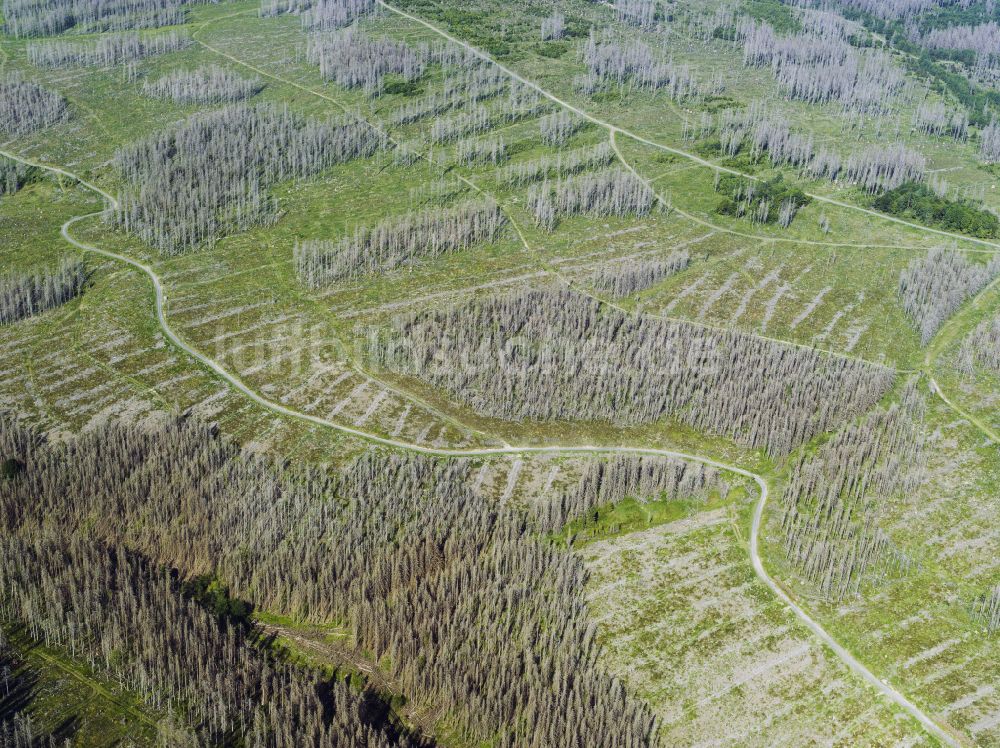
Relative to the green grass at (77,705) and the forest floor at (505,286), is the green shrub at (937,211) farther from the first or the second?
the green grass at (77,705)

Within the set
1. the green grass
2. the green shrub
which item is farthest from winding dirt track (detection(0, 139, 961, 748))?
the green shrub

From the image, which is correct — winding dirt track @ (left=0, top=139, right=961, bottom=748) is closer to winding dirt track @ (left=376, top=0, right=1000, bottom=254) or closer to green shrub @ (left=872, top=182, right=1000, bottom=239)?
winding dirt track @ (left=376, top=0, right=1000, bottom=254)

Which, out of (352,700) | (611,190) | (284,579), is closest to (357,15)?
(611,190)

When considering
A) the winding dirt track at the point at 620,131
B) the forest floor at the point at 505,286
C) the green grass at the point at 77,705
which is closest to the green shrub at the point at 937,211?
the winding dirt track at the point at 620,131

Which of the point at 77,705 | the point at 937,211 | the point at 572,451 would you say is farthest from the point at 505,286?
the point at 77,705

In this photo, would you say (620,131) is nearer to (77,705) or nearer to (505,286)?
(505,286)

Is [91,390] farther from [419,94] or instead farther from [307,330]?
[419,94]

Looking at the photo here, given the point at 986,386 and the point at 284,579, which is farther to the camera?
the point at 986,386

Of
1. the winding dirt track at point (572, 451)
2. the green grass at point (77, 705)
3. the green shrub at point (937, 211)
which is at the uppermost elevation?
the green shrub at point (937, 211)
